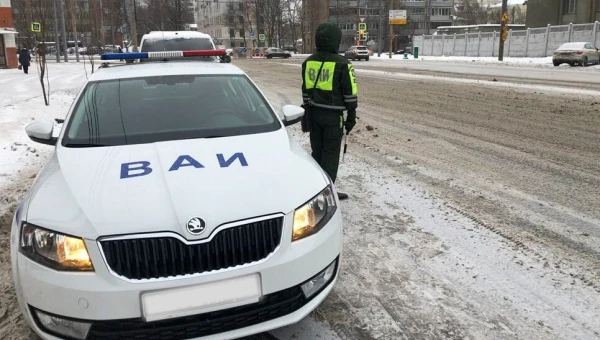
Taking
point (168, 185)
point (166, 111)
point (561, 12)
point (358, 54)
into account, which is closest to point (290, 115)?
point (166, 111)

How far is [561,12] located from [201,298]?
60.2 meters

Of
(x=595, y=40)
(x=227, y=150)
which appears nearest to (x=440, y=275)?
(x=227, y=150)

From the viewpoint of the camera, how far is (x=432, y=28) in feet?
384

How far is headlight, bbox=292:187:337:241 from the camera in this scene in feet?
8.87

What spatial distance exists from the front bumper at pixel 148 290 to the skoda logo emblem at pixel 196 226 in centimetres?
22

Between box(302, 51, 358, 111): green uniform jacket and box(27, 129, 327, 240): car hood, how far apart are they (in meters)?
1.60

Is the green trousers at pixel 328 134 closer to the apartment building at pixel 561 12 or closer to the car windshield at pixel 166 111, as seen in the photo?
the car windshield at pixel 166 111

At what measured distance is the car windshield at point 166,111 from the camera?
11.8 feet

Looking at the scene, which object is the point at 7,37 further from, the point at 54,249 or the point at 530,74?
the point at 54,249

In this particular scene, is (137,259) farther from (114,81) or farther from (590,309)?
(590,309)

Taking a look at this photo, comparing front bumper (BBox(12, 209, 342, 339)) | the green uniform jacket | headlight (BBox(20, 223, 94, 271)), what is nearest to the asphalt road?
the green uniform jacket

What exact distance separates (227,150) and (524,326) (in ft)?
7.09

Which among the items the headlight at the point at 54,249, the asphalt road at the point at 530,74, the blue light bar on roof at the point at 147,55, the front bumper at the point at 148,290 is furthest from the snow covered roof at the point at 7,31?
the front bumper at the point at 148,290

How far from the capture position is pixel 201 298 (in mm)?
2418
